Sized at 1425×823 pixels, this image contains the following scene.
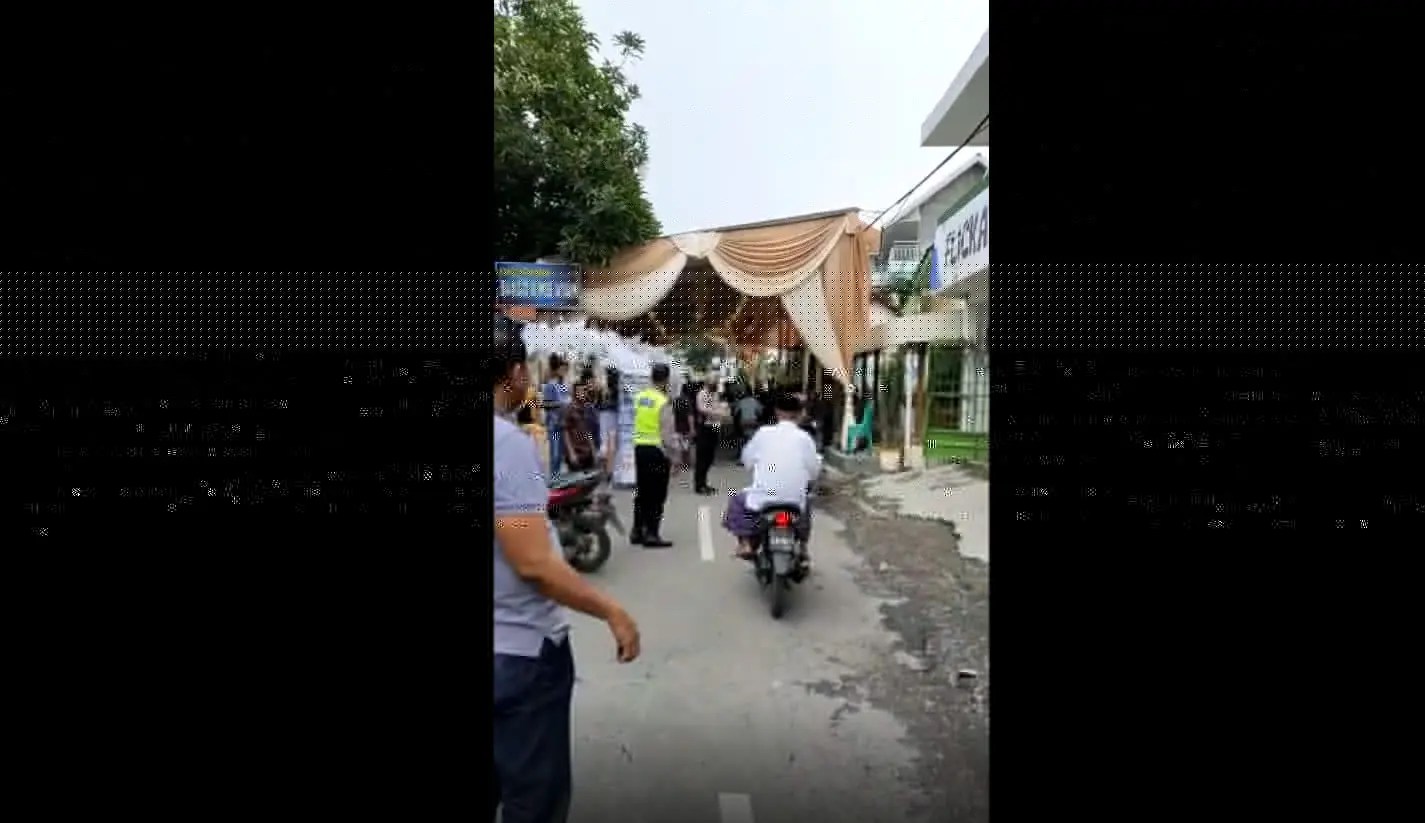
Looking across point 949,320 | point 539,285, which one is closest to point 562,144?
point 539,285

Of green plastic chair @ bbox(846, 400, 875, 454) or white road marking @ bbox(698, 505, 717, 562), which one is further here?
white road marking @ bbox(698, 505, 717, 562)

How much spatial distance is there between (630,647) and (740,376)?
997 millimetres

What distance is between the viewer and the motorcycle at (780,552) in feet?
10.4

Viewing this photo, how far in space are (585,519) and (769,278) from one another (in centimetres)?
144

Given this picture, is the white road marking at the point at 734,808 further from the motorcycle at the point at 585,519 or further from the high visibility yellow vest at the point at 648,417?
the high visibility yellow vest at the point at 648,417

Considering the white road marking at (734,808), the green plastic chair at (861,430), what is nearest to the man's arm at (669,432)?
the green plastic chair at (861,430)

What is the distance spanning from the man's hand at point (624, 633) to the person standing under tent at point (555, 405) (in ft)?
2.21

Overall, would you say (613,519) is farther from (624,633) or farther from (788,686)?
(624,633)

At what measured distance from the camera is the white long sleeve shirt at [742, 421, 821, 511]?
9.89ft

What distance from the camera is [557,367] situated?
6.72 feet

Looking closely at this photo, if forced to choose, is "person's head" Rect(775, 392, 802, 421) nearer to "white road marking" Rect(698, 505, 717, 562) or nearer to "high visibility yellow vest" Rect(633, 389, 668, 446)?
"high visibility yellow vest" Rect(633, 389, 668, 446)

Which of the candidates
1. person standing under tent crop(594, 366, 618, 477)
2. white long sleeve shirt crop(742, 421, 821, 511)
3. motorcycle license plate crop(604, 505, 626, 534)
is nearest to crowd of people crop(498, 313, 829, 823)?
person standing under tent crop(594, 366, 618, 477)

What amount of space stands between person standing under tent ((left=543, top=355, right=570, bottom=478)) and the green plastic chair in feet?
2.42
